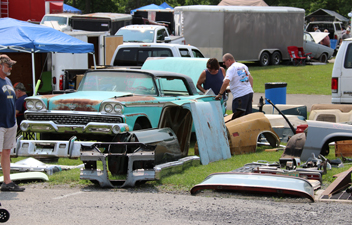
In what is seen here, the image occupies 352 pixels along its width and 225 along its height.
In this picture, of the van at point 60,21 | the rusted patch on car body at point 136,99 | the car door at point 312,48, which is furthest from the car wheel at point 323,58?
the rusted patch on car body at point 136,99

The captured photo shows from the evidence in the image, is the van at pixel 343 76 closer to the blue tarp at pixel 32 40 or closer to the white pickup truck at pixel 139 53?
the white pickup truck at pixel 139 53

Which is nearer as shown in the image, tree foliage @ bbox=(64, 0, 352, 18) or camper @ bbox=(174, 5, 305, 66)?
camper @ bbox=(174, 5, 305, 66)

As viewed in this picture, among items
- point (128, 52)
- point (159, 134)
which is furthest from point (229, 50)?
point (159, 134)

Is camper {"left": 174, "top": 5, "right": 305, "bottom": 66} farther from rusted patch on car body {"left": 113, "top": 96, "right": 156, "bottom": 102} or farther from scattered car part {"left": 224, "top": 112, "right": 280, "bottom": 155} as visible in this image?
rusted patch on car body {"left": 113, "top": 96, "right": 156, "bottom": 102}

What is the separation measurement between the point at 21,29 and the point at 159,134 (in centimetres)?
625

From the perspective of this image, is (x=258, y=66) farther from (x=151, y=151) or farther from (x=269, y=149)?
(x=151, y=151)

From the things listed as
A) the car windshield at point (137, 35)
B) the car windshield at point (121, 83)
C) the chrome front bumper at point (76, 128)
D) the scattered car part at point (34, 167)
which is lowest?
the scattered car part at point (34, 167)

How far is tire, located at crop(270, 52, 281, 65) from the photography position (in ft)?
92.5

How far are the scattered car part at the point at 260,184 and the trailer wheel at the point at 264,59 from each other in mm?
21751

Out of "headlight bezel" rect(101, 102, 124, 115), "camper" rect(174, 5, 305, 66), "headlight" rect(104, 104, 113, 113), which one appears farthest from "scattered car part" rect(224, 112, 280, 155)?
"camper" rect(174, 5, 305, 66)

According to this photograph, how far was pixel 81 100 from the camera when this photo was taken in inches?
329

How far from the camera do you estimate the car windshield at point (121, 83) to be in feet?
30.3

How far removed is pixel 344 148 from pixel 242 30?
18.5 m

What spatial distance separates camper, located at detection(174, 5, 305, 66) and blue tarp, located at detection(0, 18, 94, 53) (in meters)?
12.7
